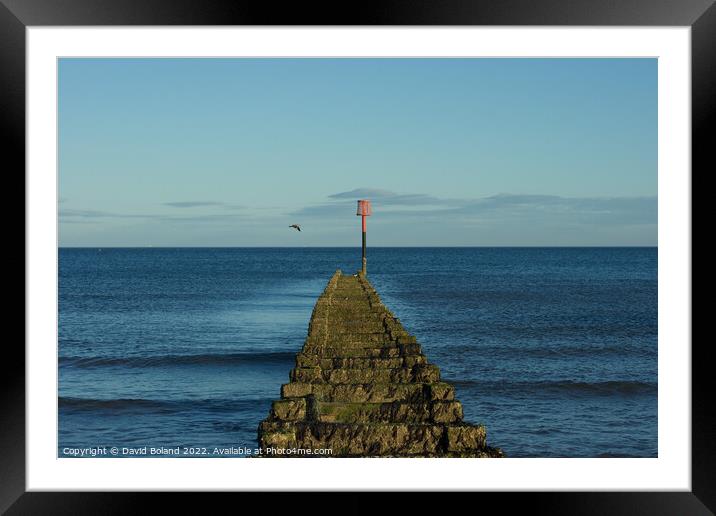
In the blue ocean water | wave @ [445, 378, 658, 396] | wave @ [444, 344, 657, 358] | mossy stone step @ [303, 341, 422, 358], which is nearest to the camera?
mossy stone step @ [303, 341, 422, 358]

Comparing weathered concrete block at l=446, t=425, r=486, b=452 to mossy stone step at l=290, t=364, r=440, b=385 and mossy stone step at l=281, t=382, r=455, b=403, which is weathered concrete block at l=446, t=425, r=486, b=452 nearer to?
mossy stone step at l=281, t=382, r=455, b=403

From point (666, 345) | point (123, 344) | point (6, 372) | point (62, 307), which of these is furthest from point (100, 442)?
point (62, 307)

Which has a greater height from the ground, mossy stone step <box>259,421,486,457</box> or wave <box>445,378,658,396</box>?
mossy stone step <box>259,421,486,457</box>

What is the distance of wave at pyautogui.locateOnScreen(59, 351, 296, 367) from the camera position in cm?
2097

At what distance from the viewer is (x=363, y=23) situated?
4328 millimetres

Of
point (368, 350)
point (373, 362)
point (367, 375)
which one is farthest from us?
point (368, 350)

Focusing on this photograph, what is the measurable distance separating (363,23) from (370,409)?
4.36 meters

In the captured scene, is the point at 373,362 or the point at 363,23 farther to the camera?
the point at 373,362

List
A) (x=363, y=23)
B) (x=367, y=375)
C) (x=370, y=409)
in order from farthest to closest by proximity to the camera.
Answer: (x=367, y=375)
(x=370, y=409)
(x=363, y=23)

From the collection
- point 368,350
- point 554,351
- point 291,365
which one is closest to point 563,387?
point 554,351

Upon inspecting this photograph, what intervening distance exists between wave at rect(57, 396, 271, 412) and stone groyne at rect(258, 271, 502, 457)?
5.10m

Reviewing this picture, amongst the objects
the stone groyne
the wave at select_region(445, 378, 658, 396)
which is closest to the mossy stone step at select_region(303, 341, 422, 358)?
the stone groyne

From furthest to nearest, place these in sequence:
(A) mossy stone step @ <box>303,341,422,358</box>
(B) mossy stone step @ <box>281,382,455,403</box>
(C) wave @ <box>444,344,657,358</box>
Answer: (C) wave @ <box>444,344,657,358</box> → (A) mossy stone step @ <box>303,341,422,358</box> → (B) mossy stone step @ <box>281,382,455,403</box>

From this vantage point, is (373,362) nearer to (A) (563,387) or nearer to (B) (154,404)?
(B) (154,404)
